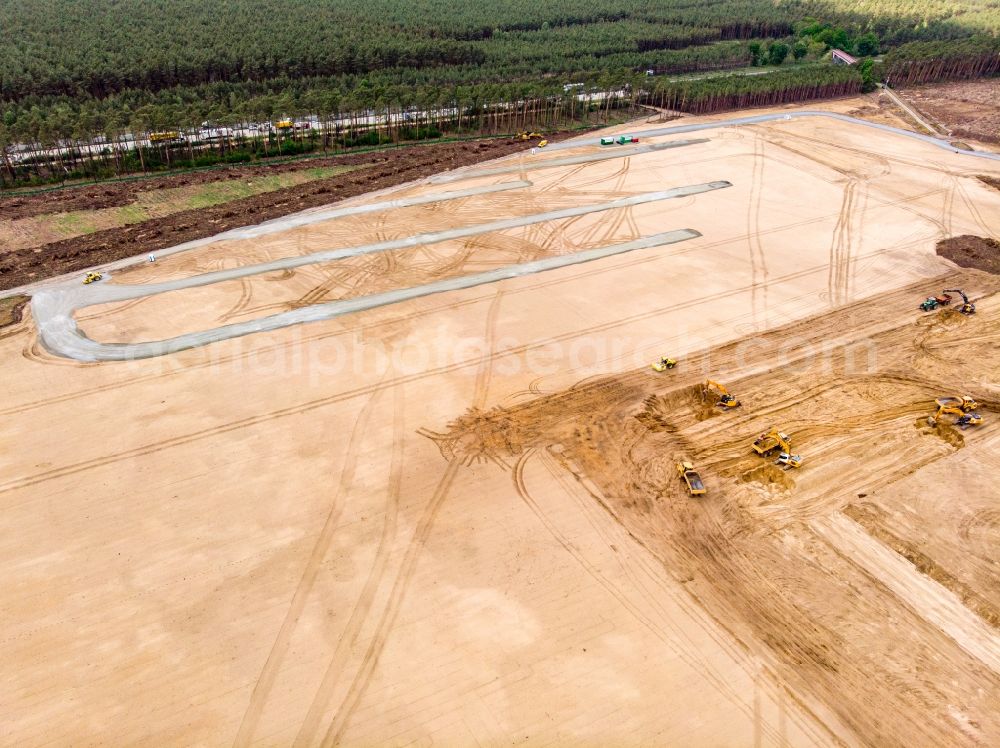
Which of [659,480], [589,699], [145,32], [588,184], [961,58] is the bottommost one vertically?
[589,699]

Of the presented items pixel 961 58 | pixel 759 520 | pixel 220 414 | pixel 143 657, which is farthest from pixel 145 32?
pixel 961 58

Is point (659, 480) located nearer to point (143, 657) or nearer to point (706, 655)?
point (706, 655)

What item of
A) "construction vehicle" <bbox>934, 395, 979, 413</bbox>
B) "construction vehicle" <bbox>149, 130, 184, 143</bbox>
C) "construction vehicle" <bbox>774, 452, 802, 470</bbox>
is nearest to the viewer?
"construction vehicle" <bbox>774, 452, 802, 470</bbox>

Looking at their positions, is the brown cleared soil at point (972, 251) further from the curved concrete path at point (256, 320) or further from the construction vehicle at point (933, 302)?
the curved concrete path at point (256, 320)

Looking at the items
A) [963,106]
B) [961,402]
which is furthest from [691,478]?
[963,106]

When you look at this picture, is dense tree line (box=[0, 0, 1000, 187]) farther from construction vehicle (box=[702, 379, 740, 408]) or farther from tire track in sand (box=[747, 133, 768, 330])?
construction vehicle (box=[702, 379, 740, 408])

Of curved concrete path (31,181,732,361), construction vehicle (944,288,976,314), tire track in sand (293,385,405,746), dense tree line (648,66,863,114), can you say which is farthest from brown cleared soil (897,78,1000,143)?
tire track in sand (293,385,405,746)
